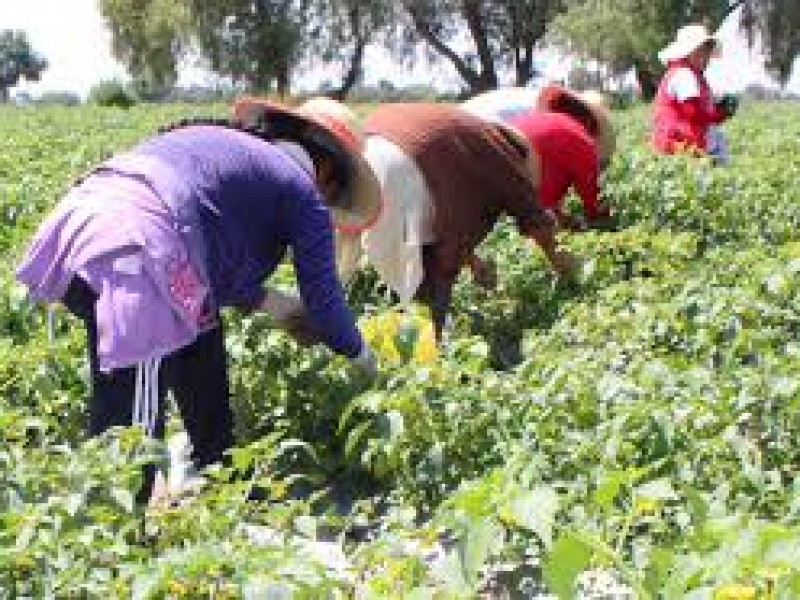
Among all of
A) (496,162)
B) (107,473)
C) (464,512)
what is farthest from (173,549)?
(496,162)

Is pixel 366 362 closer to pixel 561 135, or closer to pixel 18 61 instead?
pixel 561 135

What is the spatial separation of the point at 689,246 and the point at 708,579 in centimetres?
453

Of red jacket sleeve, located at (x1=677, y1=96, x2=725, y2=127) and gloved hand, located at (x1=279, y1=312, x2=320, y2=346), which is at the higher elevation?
red jacket sleeve, located at (x1=677, y1=96, x2=725, y2=127)

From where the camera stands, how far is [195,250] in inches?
133

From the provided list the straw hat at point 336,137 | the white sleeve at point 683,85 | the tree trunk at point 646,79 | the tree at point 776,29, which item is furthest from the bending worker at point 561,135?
the tree at point 776,29

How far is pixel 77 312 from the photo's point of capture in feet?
11.5

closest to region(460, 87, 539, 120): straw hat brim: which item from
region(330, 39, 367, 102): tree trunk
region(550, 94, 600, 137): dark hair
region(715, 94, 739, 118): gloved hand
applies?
region(550, 94, 600, 137): dark hair

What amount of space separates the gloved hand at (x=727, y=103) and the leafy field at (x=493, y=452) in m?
1.15

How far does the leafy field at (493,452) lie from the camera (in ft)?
6.88

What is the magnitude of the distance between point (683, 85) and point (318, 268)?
4.63 m

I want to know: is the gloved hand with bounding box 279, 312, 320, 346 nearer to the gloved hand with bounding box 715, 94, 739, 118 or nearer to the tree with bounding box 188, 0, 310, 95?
the gloved hand with bounding box 715, 94, 739, 118

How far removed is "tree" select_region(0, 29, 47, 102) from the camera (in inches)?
3780

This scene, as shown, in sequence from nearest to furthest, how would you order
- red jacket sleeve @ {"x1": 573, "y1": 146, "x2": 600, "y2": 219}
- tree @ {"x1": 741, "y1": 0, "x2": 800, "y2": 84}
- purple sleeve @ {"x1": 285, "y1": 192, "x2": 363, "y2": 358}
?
purple sleeve @ {"x1": 285, "y1": 192, "x2": 363, "y2": 358}
red jacket sleeve @ {"x1": 573, "y1": 146, "x2": 600, "y2": 219}
tree @ {"x1": 741, "y1": 0, "x2": 800, "y2": 84}

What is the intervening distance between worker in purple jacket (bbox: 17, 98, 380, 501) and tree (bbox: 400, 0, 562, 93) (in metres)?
40.6
